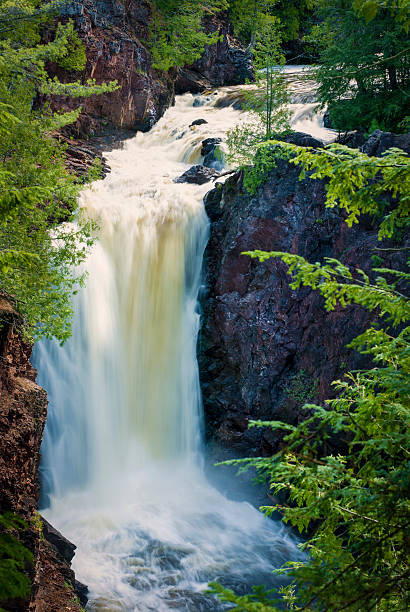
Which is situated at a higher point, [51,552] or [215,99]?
[215,99]

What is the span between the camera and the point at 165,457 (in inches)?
454

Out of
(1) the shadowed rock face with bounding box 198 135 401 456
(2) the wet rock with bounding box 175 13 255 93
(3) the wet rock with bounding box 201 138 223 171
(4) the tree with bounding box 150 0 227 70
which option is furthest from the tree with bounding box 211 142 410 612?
(2) the wet rock with bounding box 175 13 255 93

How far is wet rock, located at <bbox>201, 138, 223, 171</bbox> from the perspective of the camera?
16498mm

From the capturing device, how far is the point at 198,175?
15.4 m

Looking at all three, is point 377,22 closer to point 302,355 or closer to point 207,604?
point 302,355

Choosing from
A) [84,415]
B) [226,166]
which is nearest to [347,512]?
[84,415]

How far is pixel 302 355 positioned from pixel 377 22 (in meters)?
9.15

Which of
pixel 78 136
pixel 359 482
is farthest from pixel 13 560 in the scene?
pixel 78 136

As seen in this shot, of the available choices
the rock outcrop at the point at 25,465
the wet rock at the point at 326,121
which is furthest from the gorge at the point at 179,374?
the wet rock at the point at 326,121

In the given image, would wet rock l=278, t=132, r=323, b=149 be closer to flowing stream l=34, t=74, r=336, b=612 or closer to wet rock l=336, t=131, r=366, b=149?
wet rock l=336, t=131, r=366, b=149

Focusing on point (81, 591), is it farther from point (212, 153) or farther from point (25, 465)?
point (212, 153)

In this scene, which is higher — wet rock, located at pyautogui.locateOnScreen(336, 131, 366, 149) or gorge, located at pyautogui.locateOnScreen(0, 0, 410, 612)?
wet rock, located at pyautogui.locateOnScreen(336, 131, 366, 149)

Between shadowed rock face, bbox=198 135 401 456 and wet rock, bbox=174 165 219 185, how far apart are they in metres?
2.53

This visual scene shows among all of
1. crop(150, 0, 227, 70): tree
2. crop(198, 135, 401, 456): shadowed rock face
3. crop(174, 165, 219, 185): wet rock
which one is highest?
crop(150, 0, 227, 70): tree
